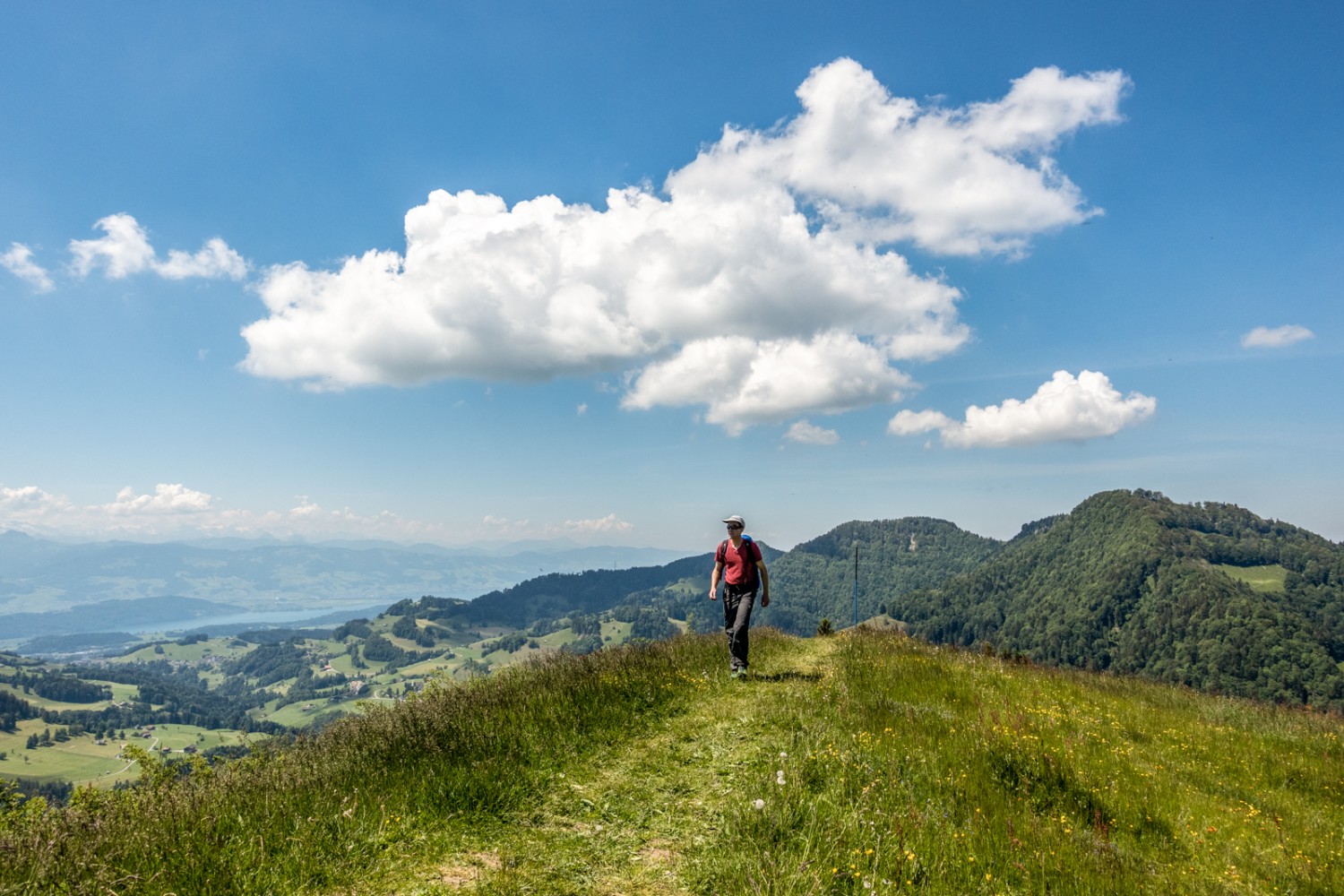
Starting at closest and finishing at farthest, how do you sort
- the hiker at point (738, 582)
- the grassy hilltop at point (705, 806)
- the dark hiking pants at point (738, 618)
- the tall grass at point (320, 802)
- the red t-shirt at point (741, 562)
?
the tall grass at point (320, 802) → the grassy hilltop at point (705, 806) → the dark hiking pants at point (738, 618) → the hiker at point (738, 582) → the red t-shirt at point (741, 562)

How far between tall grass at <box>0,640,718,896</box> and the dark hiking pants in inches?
92.8

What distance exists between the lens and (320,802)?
5.54 meters

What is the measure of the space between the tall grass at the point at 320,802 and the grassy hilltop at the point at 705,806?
0.02 metres

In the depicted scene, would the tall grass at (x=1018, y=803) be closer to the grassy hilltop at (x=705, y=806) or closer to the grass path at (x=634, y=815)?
the grassy hilltop at (x=705, y=806)

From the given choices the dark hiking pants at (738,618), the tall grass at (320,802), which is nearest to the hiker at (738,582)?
the dark hiking pants at (738,618)

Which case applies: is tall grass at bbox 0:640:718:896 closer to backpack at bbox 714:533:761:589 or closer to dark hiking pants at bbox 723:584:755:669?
dark hiking pants at bbox 723:584:755:669

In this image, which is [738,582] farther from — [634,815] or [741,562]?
[634,815]

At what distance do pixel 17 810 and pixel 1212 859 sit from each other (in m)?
11.6

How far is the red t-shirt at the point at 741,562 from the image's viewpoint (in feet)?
37.7

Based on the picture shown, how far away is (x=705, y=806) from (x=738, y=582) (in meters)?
5.76

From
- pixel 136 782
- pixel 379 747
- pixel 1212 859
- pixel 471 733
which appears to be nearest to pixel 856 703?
pixel 1212 859

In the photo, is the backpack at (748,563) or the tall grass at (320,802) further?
the backpack at (748,563)

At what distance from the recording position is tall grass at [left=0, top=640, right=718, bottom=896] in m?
4.42

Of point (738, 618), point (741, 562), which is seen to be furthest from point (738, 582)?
point (738, 618)
